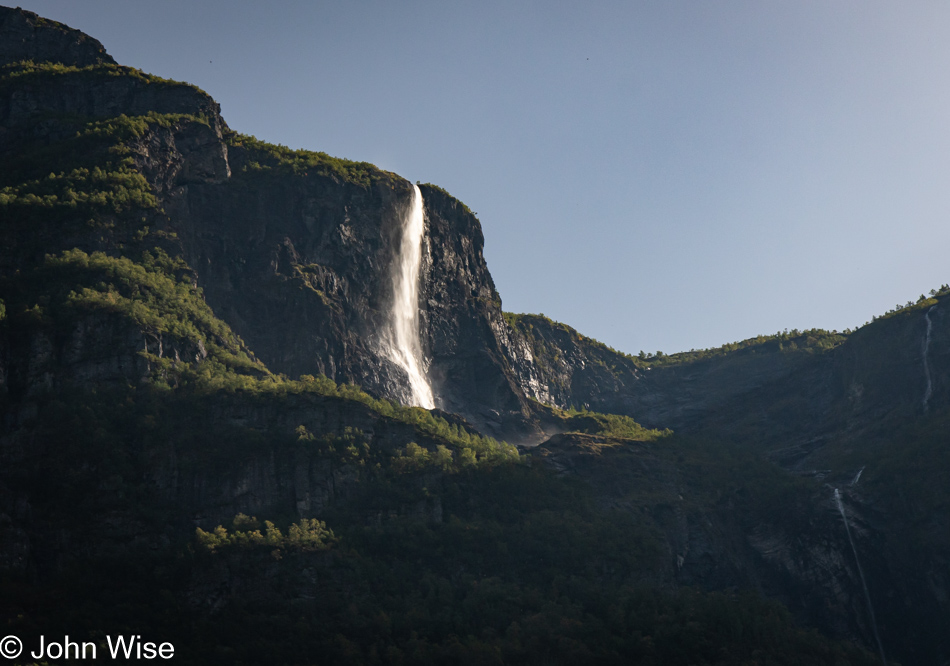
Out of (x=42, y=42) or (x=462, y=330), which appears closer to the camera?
(x=42, y=42)

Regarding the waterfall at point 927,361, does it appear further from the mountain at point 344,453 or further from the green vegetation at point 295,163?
the green vegetation at point 295,163

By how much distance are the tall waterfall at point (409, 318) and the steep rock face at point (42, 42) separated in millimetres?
43534

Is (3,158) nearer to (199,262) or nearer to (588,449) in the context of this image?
(199,262)

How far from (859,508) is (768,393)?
42.1 meters

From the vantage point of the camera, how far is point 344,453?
95438 millimetres

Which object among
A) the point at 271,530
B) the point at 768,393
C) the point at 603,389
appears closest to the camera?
the point at 271,530

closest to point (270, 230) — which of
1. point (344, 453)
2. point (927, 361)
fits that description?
point (344, 453)

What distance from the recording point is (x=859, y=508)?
366 ft

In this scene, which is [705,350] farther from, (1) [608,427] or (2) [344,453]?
(2) [344,453]

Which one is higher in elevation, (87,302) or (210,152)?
(210,152)

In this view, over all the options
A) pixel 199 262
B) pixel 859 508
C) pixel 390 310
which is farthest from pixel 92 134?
pixel 859 508
